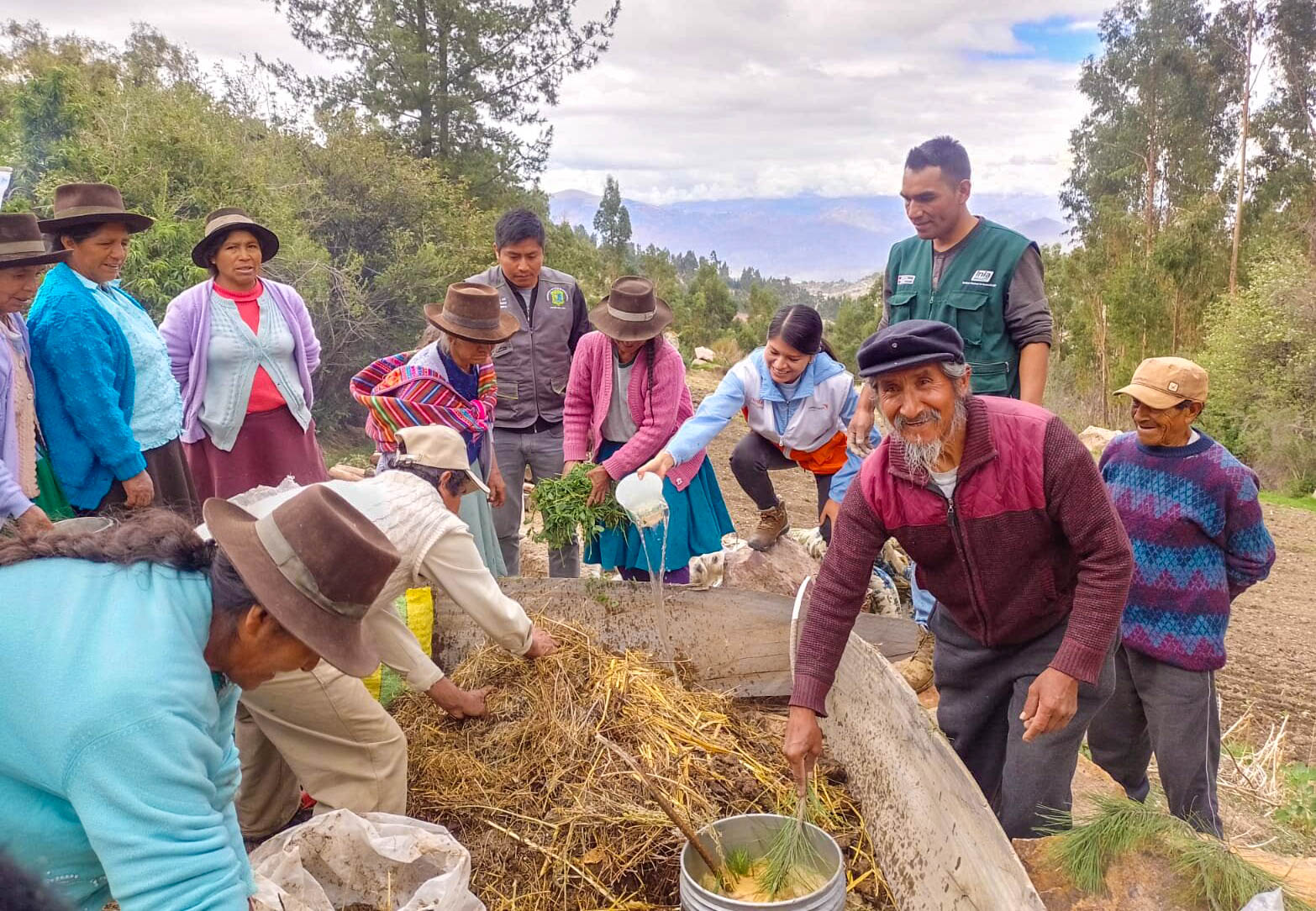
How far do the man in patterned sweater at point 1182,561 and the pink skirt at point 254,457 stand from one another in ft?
11.8

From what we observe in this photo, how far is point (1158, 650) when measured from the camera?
296 centimetres

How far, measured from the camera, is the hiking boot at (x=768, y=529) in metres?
4.91

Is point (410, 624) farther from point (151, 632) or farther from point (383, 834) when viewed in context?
point (151, 632)

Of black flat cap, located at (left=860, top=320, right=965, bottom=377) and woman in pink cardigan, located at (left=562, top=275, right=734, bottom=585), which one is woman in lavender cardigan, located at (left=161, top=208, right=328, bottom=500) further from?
black flat cap, located at (left=860, top=320, right=965, bottom=377)

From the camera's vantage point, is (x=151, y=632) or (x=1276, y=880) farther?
(x=1276, y=880)

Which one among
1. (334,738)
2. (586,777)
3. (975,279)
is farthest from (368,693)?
(975,279)

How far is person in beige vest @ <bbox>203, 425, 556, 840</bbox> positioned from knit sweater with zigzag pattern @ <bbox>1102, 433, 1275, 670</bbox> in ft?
6.60

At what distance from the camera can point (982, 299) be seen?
11.3 ft

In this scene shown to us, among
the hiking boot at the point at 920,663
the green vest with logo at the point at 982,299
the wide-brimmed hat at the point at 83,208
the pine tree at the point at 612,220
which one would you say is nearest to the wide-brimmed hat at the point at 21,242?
the wide-brimmed hat at the point at 83,208

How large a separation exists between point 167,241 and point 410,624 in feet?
22.4

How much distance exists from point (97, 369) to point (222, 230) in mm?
870

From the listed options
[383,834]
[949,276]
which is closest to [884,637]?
[949,276]

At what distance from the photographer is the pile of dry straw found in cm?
262

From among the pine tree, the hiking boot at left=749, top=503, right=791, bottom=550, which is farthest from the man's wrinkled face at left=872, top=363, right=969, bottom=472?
the pine tree
